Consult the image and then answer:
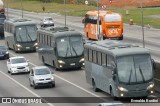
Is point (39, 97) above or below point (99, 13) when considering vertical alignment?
below

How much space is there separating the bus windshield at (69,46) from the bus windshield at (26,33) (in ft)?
50.6

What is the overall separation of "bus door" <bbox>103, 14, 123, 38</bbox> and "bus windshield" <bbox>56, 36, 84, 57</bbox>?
21825mm

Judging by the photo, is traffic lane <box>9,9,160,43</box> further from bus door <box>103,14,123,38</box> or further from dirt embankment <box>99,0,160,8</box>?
dirt embankment <box>99,0,160,8</box>

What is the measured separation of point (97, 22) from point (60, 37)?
23.2 meters

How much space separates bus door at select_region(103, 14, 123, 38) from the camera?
76875 mm

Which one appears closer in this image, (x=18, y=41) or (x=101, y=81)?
(x=101, y=81)

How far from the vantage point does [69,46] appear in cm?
5503

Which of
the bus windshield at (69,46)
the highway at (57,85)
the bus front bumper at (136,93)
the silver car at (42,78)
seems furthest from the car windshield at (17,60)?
the bus front bumper at (136,93)

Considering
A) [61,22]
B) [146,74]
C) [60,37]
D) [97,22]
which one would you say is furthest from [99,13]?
[146,74]

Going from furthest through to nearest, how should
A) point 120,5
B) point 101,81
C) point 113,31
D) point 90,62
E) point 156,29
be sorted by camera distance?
1. point 120,5
2. point 156,29
3. point 113,31
4. point 90,62
5. point 101,81

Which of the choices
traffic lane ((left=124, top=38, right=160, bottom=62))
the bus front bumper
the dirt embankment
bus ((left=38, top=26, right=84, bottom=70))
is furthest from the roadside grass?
the bus front bumper

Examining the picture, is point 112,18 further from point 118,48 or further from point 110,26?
point 118,48

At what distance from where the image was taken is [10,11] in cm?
14650

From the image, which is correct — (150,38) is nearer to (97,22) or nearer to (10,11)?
(97,22)
